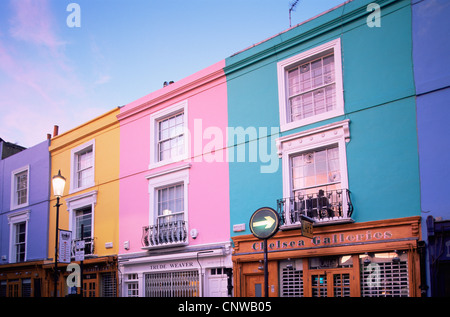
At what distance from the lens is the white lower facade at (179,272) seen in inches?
546

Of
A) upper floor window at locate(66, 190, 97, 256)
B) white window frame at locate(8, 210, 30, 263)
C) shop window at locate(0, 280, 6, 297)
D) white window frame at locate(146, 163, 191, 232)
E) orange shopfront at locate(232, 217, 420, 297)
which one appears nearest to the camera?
orange shopfront at locate(232, 217, 420, 297)

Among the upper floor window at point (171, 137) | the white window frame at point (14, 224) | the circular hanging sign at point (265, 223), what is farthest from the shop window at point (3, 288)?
the circular hanging sign at point (265, 223)

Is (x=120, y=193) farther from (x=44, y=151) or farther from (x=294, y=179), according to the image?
(x=294, y=179)

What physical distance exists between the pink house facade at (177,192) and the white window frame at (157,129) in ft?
0.11

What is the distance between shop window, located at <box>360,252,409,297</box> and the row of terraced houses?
1.1 inches

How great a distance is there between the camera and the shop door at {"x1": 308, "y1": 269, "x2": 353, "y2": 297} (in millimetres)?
11320

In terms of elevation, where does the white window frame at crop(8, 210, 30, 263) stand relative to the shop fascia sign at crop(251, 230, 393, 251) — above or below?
above

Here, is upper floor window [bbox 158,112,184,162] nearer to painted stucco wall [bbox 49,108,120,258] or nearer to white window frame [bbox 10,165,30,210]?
painted stucco wall [bbox 49,108,120,258]

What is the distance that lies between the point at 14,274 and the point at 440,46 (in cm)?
1906

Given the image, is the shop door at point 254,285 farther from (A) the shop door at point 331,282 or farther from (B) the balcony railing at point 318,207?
(B) the balcony railing at point 318,207

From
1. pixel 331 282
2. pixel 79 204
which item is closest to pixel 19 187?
pixel 79 204

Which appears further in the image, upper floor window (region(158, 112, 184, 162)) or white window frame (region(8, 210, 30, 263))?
white window frame (region(8, 210, 30, 263))

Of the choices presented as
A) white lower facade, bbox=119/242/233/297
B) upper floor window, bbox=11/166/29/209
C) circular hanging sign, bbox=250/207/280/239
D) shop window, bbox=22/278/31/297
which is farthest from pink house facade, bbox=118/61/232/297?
upper floor window, bbox=11/166/29/209

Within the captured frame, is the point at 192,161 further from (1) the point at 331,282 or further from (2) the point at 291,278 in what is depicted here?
(1) the point at 331,282
